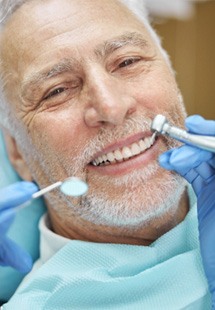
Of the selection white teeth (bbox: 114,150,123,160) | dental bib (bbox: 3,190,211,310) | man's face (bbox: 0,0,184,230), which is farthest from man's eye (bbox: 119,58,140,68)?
dental bib (bbox: 3,190,211,310)

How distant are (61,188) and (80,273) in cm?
22

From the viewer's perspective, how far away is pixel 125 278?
3.47ft

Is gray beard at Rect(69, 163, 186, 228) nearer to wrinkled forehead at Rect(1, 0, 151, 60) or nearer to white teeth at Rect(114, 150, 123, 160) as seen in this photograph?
white teeth at Rect(114, 150, 123, 160)

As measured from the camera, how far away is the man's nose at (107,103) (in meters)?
1.00

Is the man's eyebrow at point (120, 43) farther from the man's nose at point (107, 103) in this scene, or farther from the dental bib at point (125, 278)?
the dental bib at point (125, 278)

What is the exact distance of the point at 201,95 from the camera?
2.12 m

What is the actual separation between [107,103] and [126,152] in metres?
0.13

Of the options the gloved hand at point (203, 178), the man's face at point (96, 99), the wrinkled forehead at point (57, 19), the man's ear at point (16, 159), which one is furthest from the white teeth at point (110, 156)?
the man's ear at point (16, 159)

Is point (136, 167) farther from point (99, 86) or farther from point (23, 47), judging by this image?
point (23, 47)

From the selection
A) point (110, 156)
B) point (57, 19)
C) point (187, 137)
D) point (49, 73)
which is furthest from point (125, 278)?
point (57, 19)

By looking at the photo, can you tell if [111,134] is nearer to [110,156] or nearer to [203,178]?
[110,156]

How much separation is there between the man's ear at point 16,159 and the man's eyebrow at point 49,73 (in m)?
0.33

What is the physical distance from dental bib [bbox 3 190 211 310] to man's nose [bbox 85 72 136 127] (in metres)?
0.34

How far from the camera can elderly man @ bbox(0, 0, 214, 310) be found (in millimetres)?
1038
